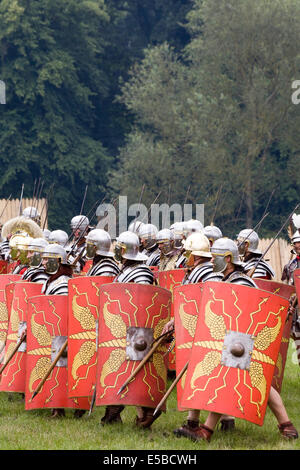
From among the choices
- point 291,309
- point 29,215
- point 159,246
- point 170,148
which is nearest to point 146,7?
point 170,148

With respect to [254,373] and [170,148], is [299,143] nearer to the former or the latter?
[170,148]

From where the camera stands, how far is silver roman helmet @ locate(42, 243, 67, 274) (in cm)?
920

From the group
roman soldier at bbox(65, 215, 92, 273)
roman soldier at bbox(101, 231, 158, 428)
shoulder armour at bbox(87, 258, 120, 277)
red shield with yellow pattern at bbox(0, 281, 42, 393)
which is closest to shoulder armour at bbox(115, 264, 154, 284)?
roman soldier at bbox(101, 231, 158, 428)

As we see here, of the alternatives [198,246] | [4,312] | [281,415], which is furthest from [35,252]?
[281,415]

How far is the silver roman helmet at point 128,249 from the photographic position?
870cm

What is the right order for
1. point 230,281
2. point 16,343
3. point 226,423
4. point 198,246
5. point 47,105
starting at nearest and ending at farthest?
point 230,281 < point 226,423 < point 198,246 < point 16,343 < point 47,105

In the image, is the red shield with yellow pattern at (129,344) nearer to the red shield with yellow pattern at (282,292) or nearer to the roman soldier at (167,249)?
the red shield with yellow pattern at (282,292)

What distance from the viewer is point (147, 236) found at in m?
12.2

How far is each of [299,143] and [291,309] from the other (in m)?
21.8

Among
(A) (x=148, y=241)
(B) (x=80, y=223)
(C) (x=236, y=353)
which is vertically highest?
(B) (x=80, y=223)

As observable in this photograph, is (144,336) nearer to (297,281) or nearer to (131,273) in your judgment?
(131,273)

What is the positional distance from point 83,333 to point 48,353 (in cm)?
53

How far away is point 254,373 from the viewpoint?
7.17 m

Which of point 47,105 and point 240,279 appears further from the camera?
point 47,105
